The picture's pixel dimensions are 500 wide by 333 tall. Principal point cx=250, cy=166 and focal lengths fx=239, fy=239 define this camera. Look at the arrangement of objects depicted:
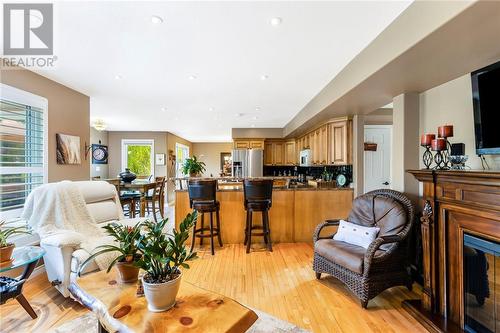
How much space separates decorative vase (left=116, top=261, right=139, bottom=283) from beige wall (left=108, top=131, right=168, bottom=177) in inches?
274

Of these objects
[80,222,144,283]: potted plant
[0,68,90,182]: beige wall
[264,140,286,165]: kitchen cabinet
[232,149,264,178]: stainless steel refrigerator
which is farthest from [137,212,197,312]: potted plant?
[264,140,286,165]: kitchen cabinet

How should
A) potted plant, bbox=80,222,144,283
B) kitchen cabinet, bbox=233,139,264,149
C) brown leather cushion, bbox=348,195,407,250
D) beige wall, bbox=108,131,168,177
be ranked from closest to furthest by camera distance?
1. potted plant, bbox=80,222,144,283
2. brown leather cushion, bbox=348,195,407,250
3. kitchen cabinet, bbox=233,139,264,149
4. beige wall, bbox=108,131,168,177

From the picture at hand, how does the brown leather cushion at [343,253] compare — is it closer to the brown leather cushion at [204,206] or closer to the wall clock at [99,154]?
the brown leather cushion at [204,206]

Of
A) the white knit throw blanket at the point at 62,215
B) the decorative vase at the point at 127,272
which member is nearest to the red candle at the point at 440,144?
the decorative vase at the point at 127,272

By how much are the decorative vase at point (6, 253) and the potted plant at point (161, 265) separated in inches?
54.8

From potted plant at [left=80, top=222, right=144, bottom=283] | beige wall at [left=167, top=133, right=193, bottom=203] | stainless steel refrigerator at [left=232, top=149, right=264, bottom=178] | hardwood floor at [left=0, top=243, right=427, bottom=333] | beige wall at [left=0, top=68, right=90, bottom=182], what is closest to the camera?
potted plant at [left=80, top=222, right=144, bottom=283]

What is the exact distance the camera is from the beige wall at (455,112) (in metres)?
2.29

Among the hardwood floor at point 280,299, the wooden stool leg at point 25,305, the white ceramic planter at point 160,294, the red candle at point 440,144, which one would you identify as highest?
the red candle at point 440,144

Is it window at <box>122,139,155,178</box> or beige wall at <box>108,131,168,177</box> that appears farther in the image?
window at <box>122,139,155,178</box>

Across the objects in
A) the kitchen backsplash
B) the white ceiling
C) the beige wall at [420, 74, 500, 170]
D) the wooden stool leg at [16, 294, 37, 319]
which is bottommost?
the wooden stool leg at [16, 294, 37, 319]

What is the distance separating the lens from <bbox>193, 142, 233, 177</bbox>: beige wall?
1188 centimetres

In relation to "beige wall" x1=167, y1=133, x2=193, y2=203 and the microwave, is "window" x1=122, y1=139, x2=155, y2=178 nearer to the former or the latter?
"beige wall" x1=167, y1=133, x2=193, y2=203

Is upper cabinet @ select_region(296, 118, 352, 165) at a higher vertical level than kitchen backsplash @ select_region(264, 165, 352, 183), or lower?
higher

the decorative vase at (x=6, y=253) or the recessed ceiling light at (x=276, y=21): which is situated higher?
the recessed ceiling light at (x=276, y=21)
